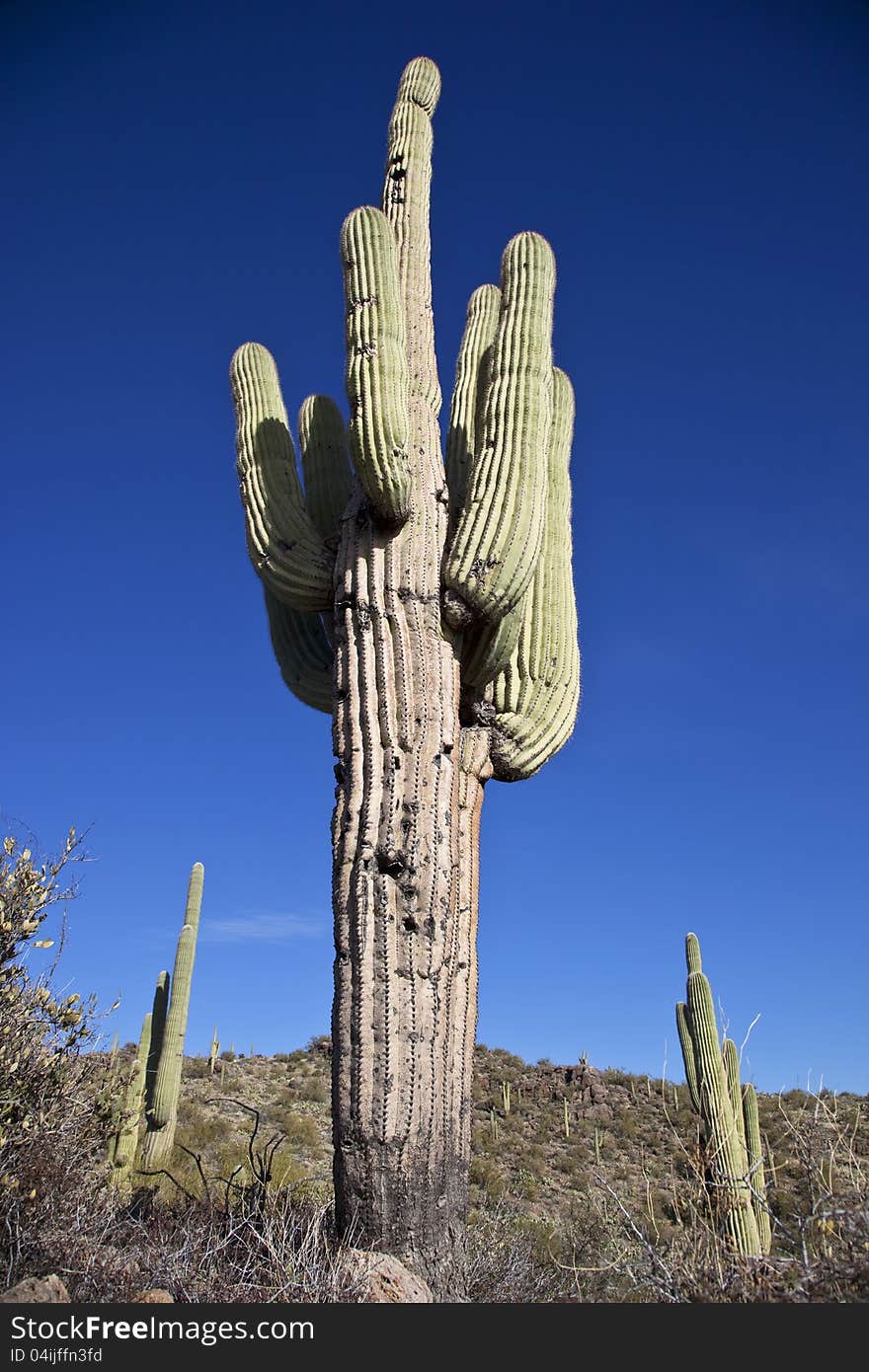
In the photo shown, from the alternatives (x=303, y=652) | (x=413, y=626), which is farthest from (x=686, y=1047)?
(x=413, y=626)

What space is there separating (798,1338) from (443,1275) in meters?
2.26

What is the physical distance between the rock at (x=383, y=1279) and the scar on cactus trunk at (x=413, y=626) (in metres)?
0.28

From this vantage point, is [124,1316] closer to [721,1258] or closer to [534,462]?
[721,1258]

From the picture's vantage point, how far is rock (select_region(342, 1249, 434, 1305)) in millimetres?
4551

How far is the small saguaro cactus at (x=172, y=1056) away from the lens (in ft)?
35.5

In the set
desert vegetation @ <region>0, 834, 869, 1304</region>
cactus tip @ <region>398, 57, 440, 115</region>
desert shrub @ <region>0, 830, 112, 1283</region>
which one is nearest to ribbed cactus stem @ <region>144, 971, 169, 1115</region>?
desert vegetation @ <region>0, 834, 869, 1304</region>

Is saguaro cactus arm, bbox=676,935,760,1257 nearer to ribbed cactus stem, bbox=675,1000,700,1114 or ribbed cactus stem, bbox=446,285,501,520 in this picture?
ribbed cactus stem, bbox=675,1000,700,1114

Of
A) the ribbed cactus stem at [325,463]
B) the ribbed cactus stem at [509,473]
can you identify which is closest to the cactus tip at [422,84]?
the ribbed cactus stem at [509,473]

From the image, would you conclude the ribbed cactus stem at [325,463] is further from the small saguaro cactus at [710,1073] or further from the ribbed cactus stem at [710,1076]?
the small saguaro cactus at [710,1073]

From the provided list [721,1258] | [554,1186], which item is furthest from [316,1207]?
[554,1186]

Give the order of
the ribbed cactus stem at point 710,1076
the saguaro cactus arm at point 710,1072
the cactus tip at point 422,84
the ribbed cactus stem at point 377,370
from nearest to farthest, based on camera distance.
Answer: the ribbed cactus stem at point 377,370, the cactus tip at point 422,84, the ribbed cactus stem at point 710,1076, the saguaro cactus arm at point 710,1072

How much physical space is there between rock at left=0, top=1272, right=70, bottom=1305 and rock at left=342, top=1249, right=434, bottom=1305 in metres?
1.22

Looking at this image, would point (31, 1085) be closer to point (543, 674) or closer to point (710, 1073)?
point (543, 674)

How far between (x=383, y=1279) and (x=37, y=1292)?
1.51 meters
